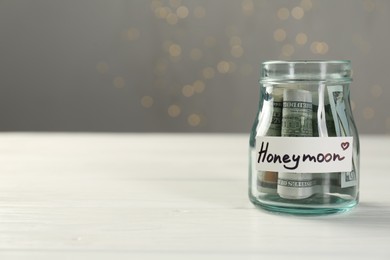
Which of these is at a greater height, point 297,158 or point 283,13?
point 283,13

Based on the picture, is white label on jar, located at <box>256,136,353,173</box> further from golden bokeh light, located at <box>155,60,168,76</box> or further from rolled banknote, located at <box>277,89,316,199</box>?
golden bokeh light, located at <box>155,60,168,76</box>

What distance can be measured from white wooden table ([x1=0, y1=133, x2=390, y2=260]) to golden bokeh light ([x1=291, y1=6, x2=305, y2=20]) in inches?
53.4

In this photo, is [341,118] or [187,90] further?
[187,90]

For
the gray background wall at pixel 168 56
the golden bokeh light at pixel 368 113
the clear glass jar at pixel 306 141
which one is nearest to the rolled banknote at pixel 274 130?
the clear glass jar at pixel 306 141

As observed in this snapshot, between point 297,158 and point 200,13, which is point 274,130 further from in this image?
point 200,13

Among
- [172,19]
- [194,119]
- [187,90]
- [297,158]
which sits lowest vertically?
[194,119]

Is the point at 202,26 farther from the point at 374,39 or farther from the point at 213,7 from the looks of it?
the point at 374,39

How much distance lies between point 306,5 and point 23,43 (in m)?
1.12

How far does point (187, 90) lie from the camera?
7.93ft

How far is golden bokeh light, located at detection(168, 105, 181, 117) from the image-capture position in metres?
2.43

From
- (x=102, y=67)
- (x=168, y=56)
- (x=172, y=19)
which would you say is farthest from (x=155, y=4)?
(x=102, y=67)

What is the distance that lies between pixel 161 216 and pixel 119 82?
6.01 ft

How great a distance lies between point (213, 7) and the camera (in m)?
2.36

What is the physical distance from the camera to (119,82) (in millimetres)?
2414
